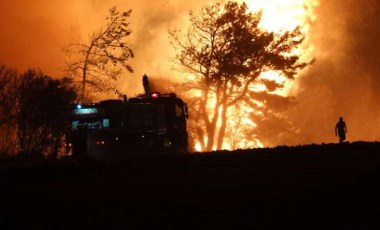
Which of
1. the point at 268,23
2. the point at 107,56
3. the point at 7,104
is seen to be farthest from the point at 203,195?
the point at 268,23

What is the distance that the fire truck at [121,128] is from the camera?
110 ft

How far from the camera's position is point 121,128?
3450 centimetres

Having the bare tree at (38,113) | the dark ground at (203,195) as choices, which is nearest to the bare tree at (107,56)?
the bare tree at (38,113)

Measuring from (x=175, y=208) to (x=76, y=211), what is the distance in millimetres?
2067

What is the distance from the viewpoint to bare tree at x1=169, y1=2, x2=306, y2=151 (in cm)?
5534

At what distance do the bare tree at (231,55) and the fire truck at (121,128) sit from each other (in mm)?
17376

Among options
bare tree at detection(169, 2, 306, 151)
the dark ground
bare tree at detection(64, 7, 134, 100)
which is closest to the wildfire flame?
bare tree at detection(169, 2, 306, 151)

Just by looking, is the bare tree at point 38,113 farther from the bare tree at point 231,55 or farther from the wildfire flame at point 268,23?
the wildfire flame at point 268,23

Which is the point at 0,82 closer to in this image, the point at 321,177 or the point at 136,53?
the point at 321,177

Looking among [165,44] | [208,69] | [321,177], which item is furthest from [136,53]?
[321,177]

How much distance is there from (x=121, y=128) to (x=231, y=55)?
73.5 ft

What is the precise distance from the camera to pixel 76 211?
48.0 feet

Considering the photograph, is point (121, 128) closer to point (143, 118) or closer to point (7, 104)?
point (143, 118)

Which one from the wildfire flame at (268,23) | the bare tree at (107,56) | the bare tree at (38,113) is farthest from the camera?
the wildfire flame at (268,23)
